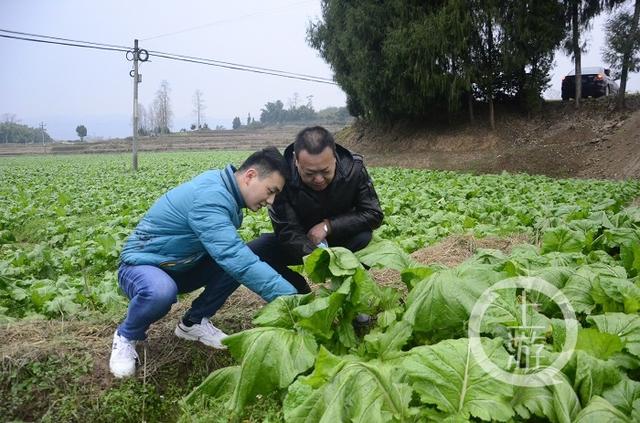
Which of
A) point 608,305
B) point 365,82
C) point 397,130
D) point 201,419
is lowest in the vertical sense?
point 201,419

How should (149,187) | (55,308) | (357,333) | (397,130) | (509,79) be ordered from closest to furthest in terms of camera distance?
(357,333) < (55,308) < (149,187) < (509,79) < (397,130)

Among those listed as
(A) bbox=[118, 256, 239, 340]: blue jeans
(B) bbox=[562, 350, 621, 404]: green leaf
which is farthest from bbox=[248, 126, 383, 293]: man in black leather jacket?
(B) bbox=[562, 350, 621, 404]: green leaf

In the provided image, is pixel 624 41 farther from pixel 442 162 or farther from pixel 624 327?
pixel 624 327

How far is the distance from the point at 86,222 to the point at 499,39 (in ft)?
64.0

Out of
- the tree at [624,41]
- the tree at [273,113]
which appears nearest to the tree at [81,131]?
the tree at [273,113]

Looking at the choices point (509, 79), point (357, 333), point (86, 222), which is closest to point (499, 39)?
point (509, 79)

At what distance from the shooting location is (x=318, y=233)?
3744mm

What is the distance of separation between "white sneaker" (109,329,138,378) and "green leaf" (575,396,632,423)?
246cm

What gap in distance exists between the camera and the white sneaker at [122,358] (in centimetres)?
312

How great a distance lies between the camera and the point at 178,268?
3.35m

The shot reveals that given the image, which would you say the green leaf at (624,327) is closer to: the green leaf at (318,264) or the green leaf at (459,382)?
the green leaf at (459,382)

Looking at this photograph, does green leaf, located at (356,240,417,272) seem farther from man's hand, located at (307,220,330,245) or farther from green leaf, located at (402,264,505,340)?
man's hand, located at (307,220,330,245)

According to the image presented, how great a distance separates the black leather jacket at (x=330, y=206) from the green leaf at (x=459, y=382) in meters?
1.82

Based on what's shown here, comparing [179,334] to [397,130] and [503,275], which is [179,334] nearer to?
[503,275]
